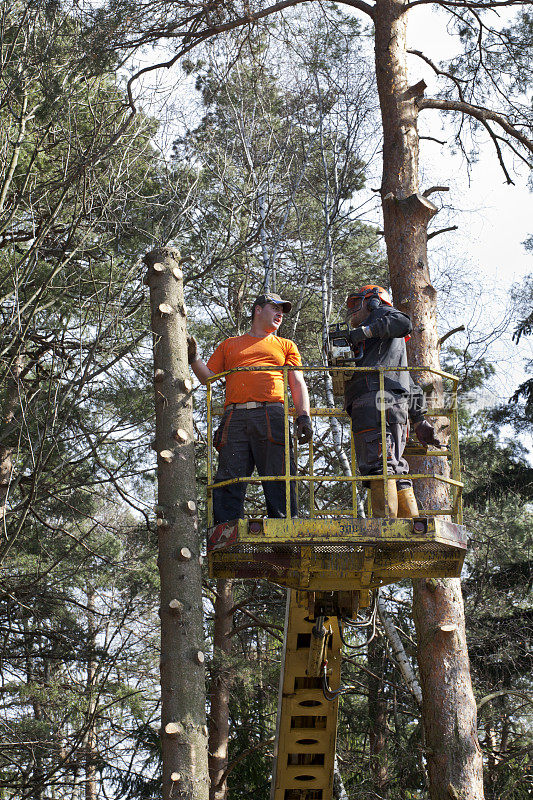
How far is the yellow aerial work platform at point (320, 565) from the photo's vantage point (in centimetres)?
522

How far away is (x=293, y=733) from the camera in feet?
22.2

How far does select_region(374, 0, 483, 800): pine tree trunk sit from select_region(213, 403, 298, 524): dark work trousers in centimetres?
214

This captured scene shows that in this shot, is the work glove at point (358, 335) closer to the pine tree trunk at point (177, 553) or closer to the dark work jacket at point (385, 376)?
the dark work jacket at point (385, 376)

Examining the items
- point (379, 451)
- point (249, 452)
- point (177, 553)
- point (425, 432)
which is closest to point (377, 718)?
point (425, 432)

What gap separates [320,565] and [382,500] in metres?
0.59

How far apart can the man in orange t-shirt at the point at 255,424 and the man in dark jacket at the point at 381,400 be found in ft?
1.28

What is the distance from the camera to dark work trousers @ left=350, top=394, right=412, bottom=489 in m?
5.50

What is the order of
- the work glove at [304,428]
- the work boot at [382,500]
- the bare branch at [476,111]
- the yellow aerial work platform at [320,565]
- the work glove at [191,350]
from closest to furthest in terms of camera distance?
1. the yellow aerial work platform at [320,565]
2. the work boot at [382,500]
3. the work glove at [304,428]
4. the work glove at [191,350]
5. the bare branch at [476,111]

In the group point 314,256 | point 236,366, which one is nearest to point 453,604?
point 236,366

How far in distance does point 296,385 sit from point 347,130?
8.20 metres

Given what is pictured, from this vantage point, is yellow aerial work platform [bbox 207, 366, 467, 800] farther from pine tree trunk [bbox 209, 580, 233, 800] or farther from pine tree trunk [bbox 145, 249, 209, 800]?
pine tree trunk [bbox 209, 580, 233, 800]

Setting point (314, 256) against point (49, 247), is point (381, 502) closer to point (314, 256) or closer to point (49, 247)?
point (49, 247)

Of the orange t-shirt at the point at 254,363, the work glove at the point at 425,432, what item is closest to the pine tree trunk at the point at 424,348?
the work glove at the point at 425,432

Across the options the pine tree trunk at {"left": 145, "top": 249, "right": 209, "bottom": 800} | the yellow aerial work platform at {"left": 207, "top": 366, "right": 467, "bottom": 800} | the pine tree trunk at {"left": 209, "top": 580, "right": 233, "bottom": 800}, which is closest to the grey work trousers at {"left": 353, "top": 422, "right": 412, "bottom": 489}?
the yellow aerial work platform at {"left": 207, "top": 366, "right": 467, "bottom": 800}
